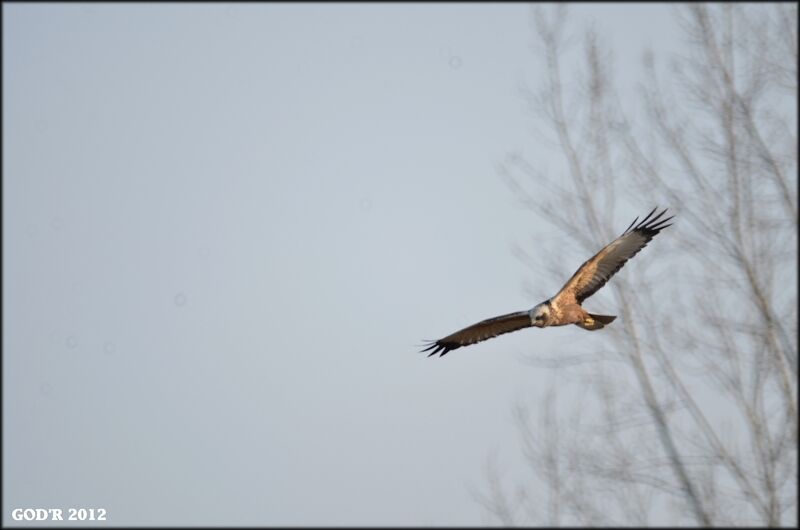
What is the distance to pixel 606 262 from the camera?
8.24 meters

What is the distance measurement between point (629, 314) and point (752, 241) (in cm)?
204

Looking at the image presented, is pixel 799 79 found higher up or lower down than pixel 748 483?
higher up

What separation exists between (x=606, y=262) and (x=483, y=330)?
4.02 ft

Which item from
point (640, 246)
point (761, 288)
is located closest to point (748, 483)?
point (761, 288)

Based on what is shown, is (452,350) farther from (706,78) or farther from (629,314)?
(706,78)

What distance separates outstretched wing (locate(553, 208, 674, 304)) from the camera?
791 cm

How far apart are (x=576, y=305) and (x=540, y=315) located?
47 cm

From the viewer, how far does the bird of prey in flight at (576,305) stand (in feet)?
25.6

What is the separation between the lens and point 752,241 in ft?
44.0

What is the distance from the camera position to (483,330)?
8281 millimetres

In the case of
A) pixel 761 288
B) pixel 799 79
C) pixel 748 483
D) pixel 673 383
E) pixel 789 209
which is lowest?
pixel 748 483

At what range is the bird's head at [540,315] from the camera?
7598 mm

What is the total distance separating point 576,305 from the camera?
7.92 meters

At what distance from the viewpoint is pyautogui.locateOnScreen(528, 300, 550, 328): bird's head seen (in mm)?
7598
